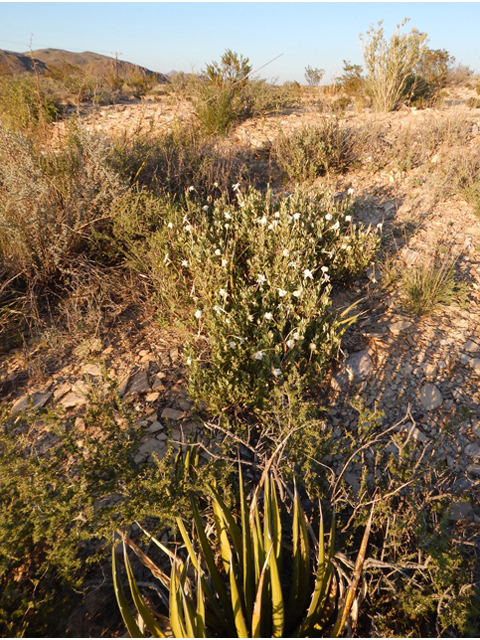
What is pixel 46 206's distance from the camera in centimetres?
355

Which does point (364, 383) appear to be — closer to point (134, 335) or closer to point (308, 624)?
point (308, 624)

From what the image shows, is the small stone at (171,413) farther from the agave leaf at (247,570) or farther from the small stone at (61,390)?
the agave leaf at (247,570)

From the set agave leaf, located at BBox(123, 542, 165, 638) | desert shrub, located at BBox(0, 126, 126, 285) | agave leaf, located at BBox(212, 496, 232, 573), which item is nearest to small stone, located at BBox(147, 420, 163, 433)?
agave leaf, located at BBox(212, 496, 232, 573)

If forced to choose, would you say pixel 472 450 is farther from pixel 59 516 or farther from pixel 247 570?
pixel 59 516

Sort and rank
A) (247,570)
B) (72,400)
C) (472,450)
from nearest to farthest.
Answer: (247,570) < (472,450) < (72,400)

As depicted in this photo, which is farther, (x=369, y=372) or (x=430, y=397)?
(x=369, y=372)


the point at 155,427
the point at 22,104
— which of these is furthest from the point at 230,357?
the point at 22,104

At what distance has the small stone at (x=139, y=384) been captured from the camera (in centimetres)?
278

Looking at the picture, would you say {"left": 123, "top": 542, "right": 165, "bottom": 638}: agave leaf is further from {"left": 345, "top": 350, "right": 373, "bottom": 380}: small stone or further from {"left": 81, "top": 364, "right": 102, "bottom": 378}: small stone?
{"left": 345, "top": 350, "right": 373, "bottom": 380}: small stone

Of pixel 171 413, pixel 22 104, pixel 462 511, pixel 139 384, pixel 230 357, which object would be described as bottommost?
pixel 462 511

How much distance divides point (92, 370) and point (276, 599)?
2.14m

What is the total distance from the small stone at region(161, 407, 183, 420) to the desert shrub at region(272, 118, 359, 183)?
399 centimetres

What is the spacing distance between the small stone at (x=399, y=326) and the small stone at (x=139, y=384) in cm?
209

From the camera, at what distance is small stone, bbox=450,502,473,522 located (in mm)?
2032
